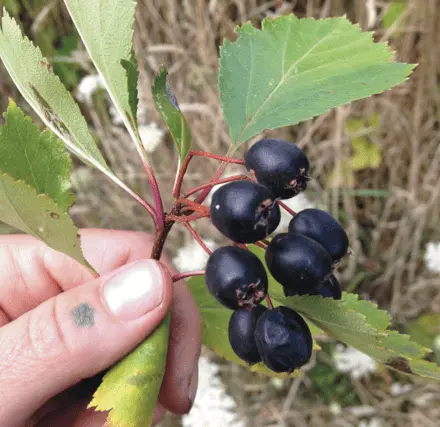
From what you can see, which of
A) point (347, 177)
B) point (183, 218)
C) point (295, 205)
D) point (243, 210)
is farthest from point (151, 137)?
point (243, 210)

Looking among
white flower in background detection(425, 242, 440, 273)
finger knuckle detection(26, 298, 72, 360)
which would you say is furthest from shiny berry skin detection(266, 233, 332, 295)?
white flower in background detection(425, 242, 440, 273)

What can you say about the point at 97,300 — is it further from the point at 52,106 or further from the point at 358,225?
the point at 358,225

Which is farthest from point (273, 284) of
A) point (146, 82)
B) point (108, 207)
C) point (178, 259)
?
point (108, 207)

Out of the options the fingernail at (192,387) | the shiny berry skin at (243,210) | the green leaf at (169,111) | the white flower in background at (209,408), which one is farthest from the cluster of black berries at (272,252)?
the white flower in background at (209,408)

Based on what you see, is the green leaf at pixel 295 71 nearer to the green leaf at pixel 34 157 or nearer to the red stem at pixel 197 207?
the red stem at pixel 197 207

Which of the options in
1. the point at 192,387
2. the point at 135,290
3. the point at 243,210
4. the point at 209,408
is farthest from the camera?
the point at 209,408

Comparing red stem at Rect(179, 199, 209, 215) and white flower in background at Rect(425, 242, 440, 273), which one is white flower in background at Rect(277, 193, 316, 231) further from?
red stem at Rect(179, 199, 209, 215)

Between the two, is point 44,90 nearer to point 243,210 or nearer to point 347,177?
point 243,210
